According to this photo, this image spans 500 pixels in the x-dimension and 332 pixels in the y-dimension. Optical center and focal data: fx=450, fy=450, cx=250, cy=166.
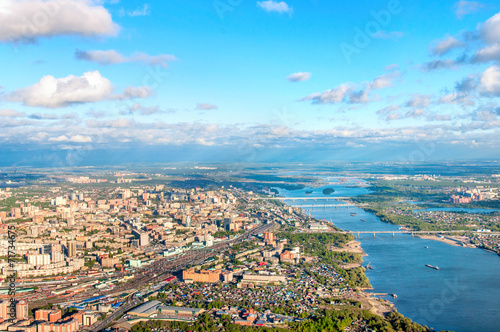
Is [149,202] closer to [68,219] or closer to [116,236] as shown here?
[68,219]

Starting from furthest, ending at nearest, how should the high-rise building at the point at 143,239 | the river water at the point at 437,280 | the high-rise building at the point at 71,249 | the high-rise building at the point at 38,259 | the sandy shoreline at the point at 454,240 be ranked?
the sandy shoreline at the point at 454,240 < the high-rise building at the point at 143,239 < the high-rise building at the point at 71,249 < the high-rise building at the point at 38,259 < the river water at the point at 437,280

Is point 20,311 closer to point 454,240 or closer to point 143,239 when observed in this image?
point 143,239

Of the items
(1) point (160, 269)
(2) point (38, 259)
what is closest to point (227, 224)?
(1) point (160, 269)

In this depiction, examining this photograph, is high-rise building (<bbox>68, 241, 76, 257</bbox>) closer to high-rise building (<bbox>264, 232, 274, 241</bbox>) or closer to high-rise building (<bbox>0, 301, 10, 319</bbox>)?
high-rise building (<bbox>0, 301, 10, 319</bbox>)

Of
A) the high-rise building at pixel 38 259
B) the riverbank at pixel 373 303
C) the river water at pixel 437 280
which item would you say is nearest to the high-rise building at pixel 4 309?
the high-rise building at pixel 38 259

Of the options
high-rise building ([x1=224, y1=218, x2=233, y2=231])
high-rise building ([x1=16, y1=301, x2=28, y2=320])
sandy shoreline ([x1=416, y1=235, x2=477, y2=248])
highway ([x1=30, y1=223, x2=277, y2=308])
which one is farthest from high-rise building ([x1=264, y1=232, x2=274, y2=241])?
high-rise building ([x1=16, y1=301, x2=28, y2=320])

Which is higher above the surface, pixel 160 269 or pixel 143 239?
pixel 143 239

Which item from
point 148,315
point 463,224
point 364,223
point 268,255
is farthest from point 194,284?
point 463,224

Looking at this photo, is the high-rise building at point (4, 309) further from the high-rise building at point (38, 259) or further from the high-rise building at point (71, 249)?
the high-rise building at point (71, 249)
